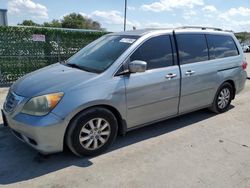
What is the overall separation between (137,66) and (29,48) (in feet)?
19.7

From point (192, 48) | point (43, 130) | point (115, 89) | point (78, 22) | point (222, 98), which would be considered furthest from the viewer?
point (78, 22)

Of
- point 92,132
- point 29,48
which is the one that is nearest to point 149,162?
point 92,132

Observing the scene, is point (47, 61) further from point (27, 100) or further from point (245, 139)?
point (245, 139)

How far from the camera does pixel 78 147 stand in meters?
3.60

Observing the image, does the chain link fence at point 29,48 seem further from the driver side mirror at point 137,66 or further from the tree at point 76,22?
the tree at point 76,22

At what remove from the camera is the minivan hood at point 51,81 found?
3.51 m

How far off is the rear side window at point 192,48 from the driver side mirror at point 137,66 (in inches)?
40.5

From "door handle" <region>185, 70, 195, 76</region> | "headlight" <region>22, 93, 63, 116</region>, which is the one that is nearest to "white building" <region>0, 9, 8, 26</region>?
"door handle" <region>185, 70, 195, 76</region>

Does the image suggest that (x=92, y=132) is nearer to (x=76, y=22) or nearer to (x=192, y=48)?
(x=192, y=48)

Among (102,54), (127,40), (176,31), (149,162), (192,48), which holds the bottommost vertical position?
(149,162)

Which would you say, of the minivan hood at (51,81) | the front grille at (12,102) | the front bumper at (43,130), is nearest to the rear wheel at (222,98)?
the minivan hood at (51,81)

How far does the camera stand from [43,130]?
3297 mm

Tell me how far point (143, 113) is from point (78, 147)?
115 cm

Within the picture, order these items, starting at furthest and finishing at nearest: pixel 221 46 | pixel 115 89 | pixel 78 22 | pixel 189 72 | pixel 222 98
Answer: pixel 78 22, pixel 222 98, pixel 221 46, pixel 189 72, pixel 115 89
